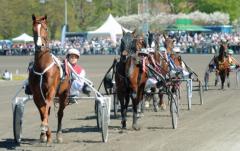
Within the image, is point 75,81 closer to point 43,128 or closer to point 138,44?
point 43,128

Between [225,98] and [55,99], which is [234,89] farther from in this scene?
[55,99]

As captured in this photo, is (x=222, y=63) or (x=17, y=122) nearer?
(x=17, y=122)

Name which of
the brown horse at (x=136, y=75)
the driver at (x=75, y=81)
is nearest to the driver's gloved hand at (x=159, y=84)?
the brown horse at (x=136, y=75)

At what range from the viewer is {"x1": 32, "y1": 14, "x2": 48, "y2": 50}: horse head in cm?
1302

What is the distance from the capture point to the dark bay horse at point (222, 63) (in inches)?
1148

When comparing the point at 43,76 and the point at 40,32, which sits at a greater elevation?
the point at 40,32

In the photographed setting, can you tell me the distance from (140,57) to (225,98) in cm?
874

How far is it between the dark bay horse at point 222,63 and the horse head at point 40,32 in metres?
16.5

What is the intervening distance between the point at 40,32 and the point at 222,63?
55.7 feet

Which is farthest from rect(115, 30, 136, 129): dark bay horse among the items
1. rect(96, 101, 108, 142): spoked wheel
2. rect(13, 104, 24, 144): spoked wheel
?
rect(13, 104, 24, 144): spoked wheel

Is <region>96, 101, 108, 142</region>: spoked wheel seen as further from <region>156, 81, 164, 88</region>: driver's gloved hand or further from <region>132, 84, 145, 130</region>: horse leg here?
<region>156, 81, 164, 88</region>: driver's gloved hand

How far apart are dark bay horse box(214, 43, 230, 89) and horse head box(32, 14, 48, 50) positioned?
1653cm

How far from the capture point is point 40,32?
1309 centimetres

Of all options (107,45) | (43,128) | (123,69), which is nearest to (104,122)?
(43,128)
